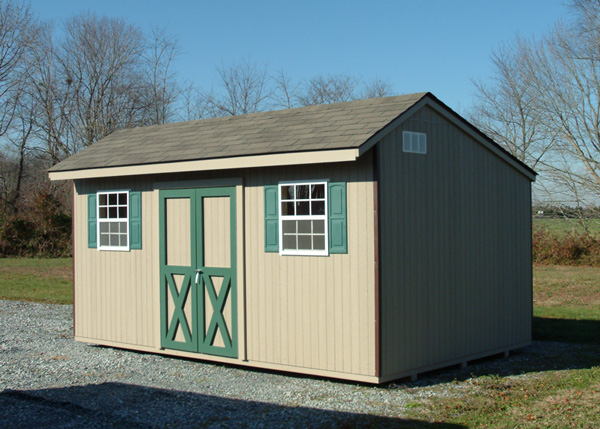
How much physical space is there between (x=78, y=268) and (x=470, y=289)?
19.6 feet

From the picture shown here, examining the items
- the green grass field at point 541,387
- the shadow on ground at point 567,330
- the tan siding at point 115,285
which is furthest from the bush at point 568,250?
the tan siding at point 115,285

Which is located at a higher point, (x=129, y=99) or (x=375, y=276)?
(x=129, y=99)

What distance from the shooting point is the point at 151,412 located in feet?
22.2

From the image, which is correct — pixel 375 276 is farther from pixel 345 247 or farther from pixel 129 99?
pixel 129 99

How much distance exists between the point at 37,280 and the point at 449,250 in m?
16.0

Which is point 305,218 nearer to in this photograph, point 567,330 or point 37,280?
point 567,330

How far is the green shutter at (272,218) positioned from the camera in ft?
27.0

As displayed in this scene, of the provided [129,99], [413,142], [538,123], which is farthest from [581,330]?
[129,99]

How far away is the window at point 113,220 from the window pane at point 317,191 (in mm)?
3273

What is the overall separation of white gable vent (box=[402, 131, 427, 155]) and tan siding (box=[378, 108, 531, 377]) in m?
0.07

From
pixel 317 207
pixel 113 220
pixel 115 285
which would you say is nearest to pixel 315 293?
pixel 317 207

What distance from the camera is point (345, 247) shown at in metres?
7.69

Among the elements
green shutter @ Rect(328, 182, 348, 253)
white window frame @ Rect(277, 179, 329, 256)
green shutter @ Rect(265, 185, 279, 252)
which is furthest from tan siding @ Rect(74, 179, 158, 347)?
green shutter @ Rect(328, 182, 348, 253)

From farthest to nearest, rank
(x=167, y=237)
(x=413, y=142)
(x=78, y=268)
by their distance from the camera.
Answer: (x=78, y=268)
(x=167, y=237)
(x=413, y=142)
